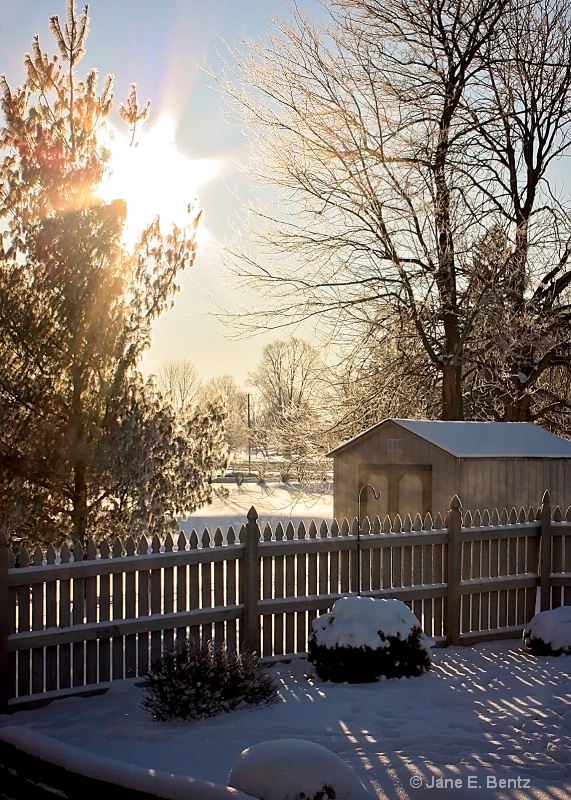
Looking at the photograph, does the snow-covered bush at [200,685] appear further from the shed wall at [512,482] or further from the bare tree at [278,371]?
the bare tree at [278,371]

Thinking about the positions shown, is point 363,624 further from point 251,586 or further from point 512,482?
point 512,482

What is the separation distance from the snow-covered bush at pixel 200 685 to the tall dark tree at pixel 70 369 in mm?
5081

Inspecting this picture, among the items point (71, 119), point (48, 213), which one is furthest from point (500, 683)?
point (71, 119)

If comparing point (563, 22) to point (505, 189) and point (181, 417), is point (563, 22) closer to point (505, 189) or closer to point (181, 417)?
point (505, 189)

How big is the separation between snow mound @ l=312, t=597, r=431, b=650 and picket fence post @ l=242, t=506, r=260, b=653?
737 mm

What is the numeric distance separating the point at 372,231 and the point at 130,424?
9352mm

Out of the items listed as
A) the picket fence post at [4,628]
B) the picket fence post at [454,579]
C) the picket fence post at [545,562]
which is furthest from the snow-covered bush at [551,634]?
the picket fence post at [4,628]

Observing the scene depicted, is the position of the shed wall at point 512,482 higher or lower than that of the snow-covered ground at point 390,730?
higher

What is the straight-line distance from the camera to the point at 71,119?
495 inches

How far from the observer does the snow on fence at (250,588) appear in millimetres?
7020

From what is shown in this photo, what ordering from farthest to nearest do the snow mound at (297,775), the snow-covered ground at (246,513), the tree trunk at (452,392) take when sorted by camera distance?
the snow-covered ground at (246,513), the tree trunk at (452,392), the snow mound at (297,775)

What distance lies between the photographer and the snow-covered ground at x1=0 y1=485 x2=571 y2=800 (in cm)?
505

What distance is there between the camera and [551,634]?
8.85 meters

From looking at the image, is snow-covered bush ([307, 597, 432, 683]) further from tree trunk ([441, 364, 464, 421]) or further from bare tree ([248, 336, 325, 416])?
bare tree ([248, 336, 325, 416])
